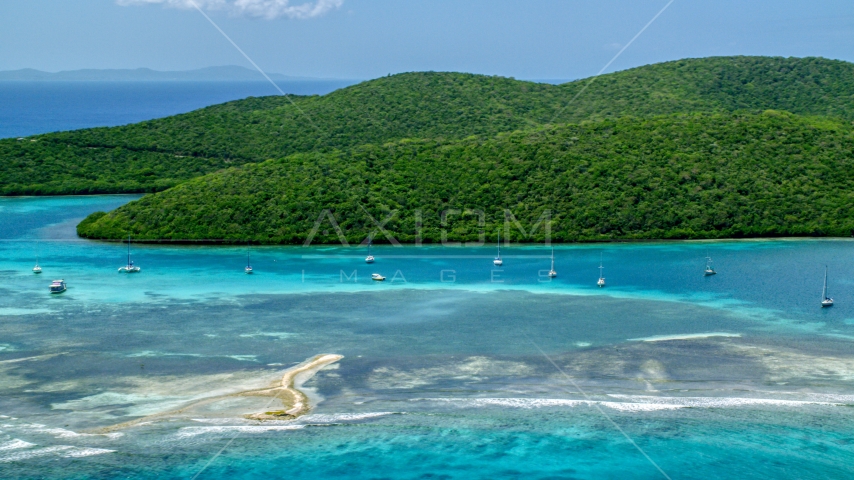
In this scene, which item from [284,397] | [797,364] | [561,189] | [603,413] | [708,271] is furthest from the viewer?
[561,189]

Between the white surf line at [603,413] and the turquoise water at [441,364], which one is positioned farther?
the turquoise water at [441,364]

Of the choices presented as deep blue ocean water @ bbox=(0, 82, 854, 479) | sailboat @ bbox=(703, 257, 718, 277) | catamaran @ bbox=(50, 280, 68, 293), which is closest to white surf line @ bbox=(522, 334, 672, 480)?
deep blue ocean water @ bbox=(0, 82, 854, 479)

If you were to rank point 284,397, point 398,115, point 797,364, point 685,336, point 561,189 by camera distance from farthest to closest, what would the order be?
point 398,115, point 561,189, point 685,336, point 797,364, point 284,397

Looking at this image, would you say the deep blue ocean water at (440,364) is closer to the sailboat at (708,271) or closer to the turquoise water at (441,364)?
the turquoise water at (441,364)

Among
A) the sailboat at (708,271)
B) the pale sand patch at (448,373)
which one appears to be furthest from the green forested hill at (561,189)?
the pale sand patch at (448,373)

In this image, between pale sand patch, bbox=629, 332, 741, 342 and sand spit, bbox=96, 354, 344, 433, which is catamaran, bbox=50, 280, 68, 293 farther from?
pale sand patch, bbox=629, 332, 741, 342

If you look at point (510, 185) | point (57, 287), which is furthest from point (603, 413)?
point (510, 185)

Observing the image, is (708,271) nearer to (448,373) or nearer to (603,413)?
(448,373)
